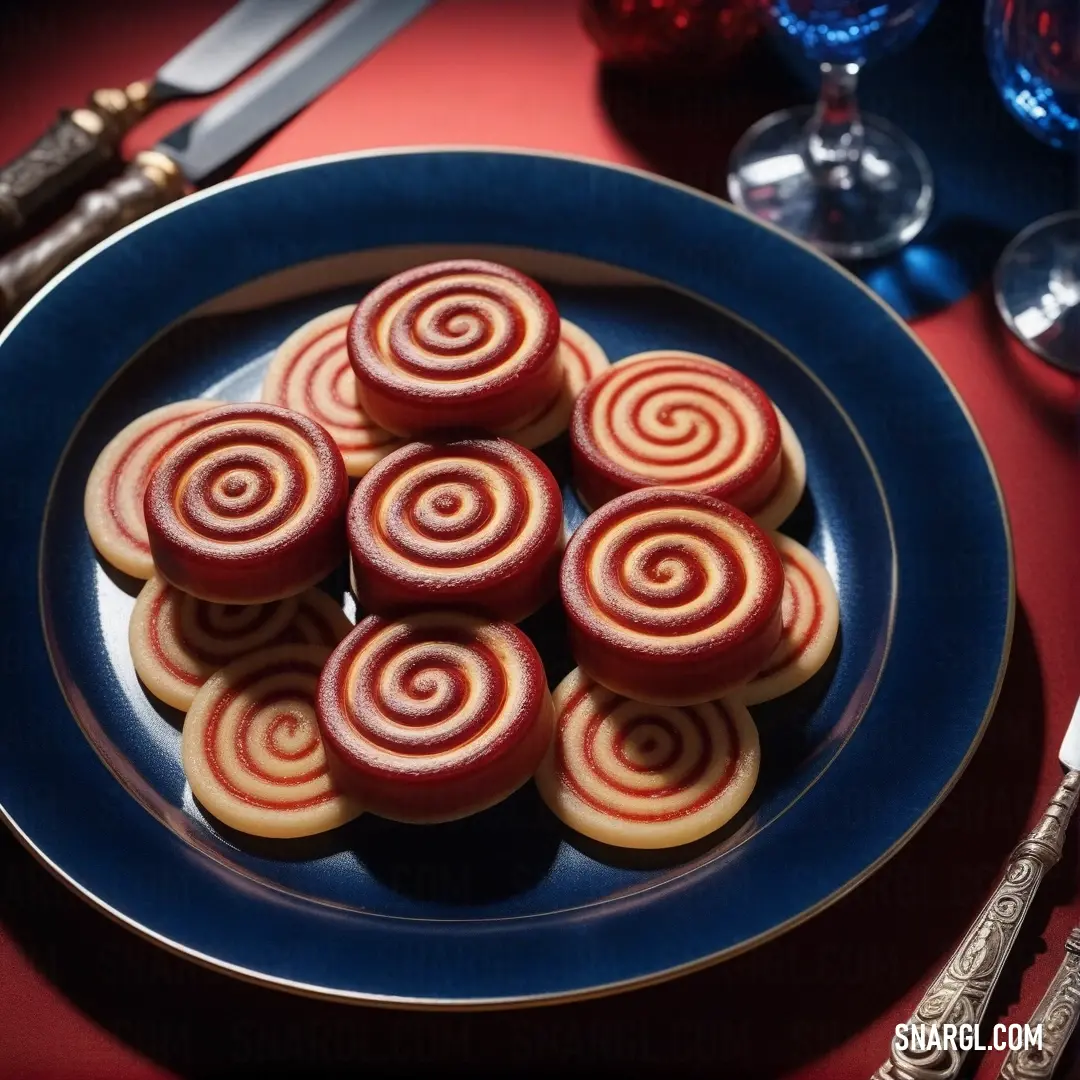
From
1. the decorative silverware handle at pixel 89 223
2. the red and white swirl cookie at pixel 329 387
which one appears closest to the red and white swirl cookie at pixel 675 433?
the red and white swirl cookie at pixel 329 387

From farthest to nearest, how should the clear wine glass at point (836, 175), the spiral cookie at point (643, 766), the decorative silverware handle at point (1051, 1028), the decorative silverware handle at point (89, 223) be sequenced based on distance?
the clear wine glass at point (836, 175), the decorative silverware handle at point (89, 223), the spiral cookie at point (643, 766), the decorative silverware handle at point (1051, 1028)

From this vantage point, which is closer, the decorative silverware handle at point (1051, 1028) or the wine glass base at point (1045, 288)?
the decorative silverware handle at point (1051, 1028)

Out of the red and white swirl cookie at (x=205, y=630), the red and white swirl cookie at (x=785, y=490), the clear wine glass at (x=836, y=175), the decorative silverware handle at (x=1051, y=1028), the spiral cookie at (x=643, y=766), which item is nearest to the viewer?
the decorative silverware handle at (x=1051, y=1028)

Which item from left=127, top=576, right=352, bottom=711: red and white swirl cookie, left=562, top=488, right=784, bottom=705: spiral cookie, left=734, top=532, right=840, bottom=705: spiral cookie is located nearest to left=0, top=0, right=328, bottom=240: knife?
left=127, top=576, right=352, bottom=711: red and white swirl cookie

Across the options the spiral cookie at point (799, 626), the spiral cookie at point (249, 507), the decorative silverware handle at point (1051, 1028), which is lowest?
the decorative silverware handle at point (1051, 1028)

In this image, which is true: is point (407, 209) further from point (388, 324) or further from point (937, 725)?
point (937, 725)

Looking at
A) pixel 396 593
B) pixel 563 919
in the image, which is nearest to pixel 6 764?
pixel 396 593

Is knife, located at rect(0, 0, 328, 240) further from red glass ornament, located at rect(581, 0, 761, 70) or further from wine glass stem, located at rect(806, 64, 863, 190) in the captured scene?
wine glass stem, located at rect(806, 64, 863, 190)

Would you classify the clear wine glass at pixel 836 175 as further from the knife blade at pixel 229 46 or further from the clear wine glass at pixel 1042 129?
the knife blade at pixel 229 46
